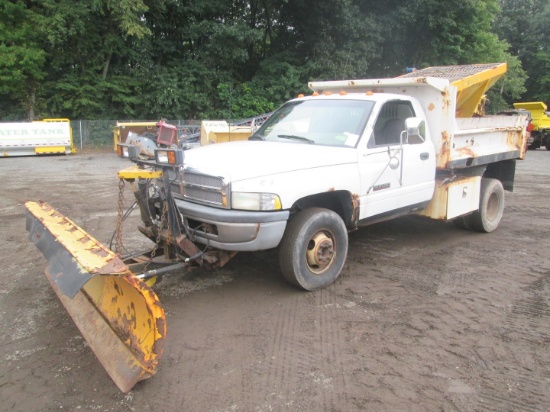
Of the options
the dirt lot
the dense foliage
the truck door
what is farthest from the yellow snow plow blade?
the dense foliage

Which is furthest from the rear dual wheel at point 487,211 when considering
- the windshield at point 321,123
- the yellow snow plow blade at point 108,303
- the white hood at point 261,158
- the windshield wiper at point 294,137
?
the yellow snow plow blade at point 108,303

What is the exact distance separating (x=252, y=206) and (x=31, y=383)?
2.20 meters

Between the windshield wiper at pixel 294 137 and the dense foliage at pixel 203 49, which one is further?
the dense foliage at pixel 203 49

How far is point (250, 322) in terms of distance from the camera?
166 inches

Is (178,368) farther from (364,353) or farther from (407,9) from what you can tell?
(407,9)

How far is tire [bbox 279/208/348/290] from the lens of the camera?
454cm

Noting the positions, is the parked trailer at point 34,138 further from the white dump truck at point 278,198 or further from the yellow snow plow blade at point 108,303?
the yellow snow plow blade at point 108,303

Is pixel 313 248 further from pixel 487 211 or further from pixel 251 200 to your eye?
pixel 487 211

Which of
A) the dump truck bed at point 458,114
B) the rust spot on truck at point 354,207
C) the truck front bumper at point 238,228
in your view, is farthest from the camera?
the dump truck bed at point 458,114

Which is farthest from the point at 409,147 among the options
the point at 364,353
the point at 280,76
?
the point at 280,76

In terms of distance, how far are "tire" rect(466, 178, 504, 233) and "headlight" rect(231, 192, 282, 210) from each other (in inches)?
167

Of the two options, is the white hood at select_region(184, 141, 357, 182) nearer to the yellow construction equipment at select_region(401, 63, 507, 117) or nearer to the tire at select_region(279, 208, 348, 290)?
the tire at select_region(279, 208, 348, 290)

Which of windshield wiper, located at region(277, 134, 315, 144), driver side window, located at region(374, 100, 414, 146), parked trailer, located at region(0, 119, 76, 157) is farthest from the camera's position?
parked trailer, located at region(0, 119, 76, 157)

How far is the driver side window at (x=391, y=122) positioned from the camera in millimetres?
5413
